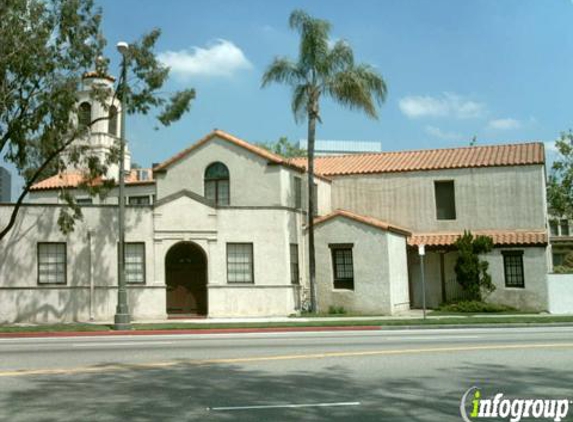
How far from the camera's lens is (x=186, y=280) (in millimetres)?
27922

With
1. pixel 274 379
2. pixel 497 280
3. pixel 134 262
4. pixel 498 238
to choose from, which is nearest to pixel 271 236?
pixel 134 262

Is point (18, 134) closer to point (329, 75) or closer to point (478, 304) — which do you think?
point (329, 75)

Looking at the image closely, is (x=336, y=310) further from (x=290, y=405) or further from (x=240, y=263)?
(x=290, y=405)

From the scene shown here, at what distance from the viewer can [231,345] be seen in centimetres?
1619

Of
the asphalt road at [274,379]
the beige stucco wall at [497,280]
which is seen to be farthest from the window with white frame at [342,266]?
the asphalt road at [274,379]

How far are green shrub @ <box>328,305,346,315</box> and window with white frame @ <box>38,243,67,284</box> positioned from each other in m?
10.9

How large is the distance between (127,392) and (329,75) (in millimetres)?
19725

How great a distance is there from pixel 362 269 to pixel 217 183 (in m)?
7.41

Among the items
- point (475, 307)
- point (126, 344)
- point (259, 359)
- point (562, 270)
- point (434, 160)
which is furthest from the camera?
point (562, 270)

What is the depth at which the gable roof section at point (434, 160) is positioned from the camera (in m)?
32.6

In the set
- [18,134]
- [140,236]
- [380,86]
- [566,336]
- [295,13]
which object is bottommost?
[566,336]

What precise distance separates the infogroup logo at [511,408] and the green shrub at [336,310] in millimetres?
19677

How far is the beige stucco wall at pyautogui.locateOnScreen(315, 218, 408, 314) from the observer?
28156 mm

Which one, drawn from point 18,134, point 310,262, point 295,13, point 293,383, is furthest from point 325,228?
point 293,383
